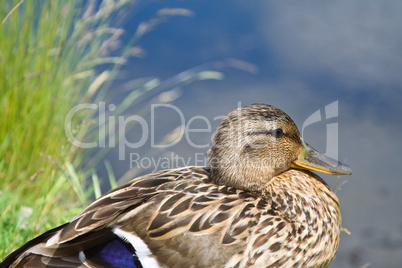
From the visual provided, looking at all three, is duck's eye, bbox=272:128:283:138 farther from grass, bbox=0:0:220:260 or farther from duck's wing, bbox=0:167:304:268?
grass, bbox=0:0:220:260

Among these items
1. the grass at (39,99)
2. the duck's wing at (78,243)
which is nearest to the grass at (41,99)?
the grass at (39,99)

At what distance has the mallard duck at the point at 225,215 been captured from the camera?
114 inches

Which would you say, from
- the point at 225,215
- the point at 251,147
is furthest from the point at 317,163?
the point at 225,215

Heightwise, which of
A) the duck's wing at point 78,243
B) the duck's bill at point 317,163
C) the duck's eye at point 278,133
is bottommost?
the duck's wing at point 78,243

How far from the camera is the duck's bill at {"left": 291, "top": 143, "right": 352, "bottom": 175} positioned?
3516 mm

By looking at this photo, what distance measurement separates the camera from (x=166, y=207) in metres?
3.02

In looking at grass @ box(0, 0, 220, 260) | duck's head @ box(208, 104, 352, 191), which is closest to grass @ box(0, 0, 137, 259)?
grass @ box(0, 0, 220, 260)

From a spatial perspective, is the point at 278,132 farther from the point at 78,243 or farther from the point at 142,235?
the point at 78,243

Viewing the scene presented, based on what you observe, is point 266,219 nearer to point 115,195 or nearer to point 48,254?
point 115,195

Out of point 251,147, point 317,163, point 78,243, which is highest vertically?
point 251,147

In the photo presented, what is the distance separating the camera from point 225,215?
9.93 feet

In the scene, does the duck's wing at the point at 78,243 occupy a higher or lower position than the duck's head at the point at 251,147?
lower

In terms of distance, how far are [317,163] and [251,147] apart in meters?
0.45

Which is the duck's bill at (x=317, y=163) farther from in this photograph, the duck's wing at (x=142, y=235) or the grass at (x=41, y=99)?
the grass at (x=41, y=99)
